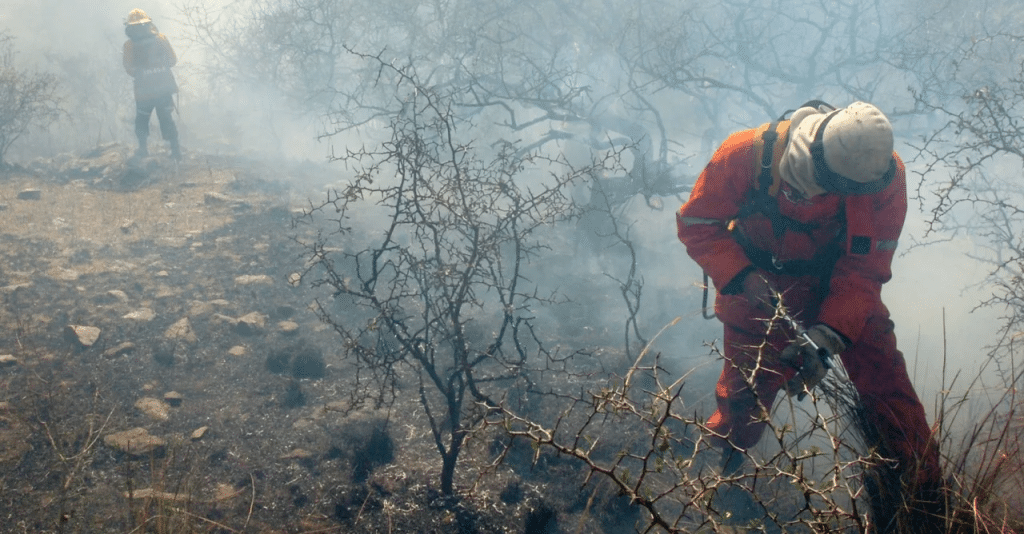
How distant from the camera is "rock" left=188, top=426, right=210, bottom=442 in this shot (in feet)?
11.1

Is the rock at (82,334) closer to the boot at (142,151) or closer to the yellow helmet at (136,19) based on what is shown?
the boot at (142,151)

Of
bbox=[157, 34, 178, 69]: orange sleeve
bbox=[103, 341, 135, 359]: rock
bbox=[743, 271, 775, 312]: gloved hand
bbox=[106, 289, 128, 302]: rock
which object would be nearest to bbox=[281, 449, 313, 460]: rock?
bbox=[103, 341, 135, 359]: rock

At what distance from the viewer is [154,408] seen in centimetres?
364

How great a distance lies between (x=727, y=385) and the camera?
296 cm

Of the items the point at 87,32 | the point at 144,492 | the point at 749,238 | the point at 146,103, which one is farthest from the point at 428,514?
the point at 87,32

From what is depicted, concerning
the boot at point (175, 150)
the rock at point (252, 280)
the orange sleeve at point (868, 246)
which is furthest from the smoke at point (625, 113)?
the rock at point (252, 280)

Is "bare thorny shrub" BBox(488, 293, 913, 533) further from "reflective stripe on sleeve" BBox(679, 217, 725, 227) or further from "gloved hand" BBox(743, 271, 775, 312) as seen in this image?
"reflective stripe on sleeve" BBox(679, 217, 725, 227)

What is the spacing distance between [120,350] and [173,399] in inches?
34.1

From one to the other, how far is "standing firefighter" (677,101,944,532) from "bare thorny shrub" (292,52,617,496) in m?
0.89

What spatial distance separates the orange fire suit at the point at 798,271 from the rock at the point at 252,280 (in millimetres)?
4585

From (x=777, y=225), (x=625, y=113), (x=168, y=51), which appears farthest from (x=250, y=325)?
(x=625, y=113)

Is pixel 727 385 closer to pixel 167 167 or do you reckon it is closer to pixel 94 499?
pixel 94 499

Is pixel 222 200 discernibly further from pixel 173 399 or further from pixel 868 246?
pixel 868 246

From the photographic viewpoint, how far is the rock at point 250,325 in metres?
4.92
